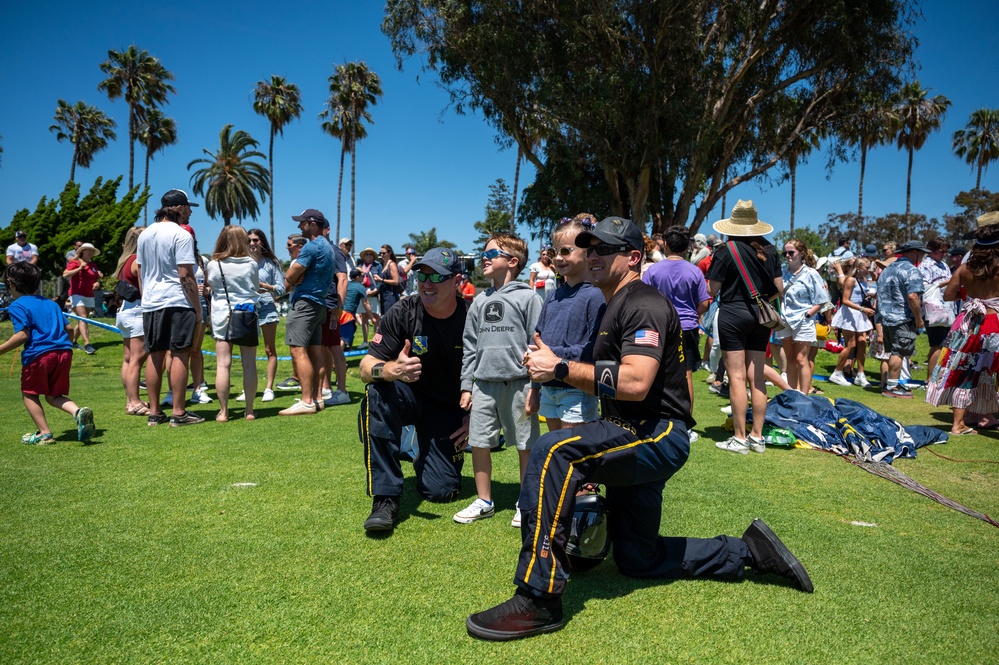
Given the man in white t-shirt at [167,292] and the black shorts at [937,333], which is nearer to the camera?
the man in white t-shirt at [167,292]

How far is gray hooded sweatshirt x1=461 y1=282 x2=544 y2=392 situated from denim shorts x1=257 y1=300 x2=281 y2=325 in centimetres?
456

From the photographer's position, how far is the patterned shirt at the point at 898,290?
30.4 feet

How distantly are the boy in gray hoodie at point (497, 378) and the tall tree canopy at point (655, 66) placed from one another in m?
18.3

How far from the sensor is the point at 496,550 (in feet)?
11.6

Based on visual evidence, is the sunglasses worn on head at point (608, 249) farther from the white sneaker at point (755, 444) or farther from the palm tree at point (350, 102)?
the palm tree at point (350, 102)

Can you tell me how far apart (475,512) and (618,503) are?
113 centimetres

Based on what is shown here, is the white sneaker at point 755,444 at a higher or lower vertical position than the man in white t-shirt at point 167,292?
lower

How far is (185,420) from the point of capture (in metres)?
6.62

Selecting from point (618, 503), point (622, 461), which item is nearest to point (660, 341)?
point (622, 461)

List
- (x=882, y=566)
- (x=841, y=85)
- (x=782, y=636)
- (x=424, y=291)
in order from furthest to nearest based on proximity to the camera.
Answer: (x=841, y=85) → (x=424, y=291) → (x=882, y=566) → (x=782, y=636)

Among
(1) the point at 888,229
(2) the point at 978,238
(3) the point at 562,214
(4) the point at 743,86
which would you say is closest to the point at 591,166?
(3) the point at 562,214

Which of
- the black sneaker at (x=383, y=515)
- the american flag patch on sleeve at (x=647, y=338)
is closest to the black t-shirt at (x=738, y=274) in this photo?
the american flag patch on sleeve at (x=647, y=338)

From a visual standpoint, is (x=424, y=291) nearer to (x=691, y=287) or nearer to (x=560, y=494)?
(x=560, y=494)

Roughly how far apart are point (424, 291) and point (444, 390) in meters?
0.73
